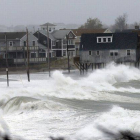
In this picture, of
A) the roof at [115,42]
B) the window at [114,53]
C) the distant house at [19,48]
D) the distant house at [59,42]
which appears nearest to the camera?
the roof at [115,42]

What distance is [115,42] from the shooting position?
72.4m

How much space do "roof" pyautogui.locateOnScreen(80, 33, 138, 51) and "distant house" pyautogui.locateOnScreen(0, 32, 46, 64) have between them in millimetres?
13615

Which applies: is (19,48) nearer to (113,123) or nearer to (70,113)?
(70,113)

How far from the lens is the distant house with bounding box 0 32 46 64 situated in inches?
3292

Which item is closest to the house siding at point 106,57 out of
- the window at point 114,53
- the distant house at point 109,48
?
the distant house at point 109,48

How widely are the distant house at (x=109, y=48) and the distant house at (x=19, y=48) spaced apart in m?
13.7

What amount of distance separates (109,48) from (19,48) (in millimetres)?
21499

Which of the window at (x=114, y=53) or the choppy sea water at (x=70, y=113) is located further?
the window at (x=114, y=53)

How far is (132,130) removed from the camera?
65.5 feet

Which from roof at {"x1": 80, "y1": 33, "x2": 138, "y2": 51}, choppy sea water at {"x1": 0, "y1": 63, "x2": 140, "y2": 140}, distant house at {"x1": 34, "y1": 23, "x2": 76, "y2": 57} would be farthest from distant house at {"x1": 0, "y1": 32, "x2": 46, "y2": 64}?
choppy sea water at {"x1": 0, "y1": 63, "x2": 140, "y2": 140}

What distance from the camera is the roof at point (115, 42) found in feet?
235

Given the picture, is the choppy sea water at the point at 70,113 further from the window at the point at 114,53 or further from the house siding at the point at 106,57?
the window at the point at 114,53

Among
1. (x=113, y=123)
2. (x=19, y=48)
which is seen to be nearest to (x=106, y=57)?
(x=19, y=48)

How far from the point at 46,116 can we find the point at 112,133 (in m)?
7.65
